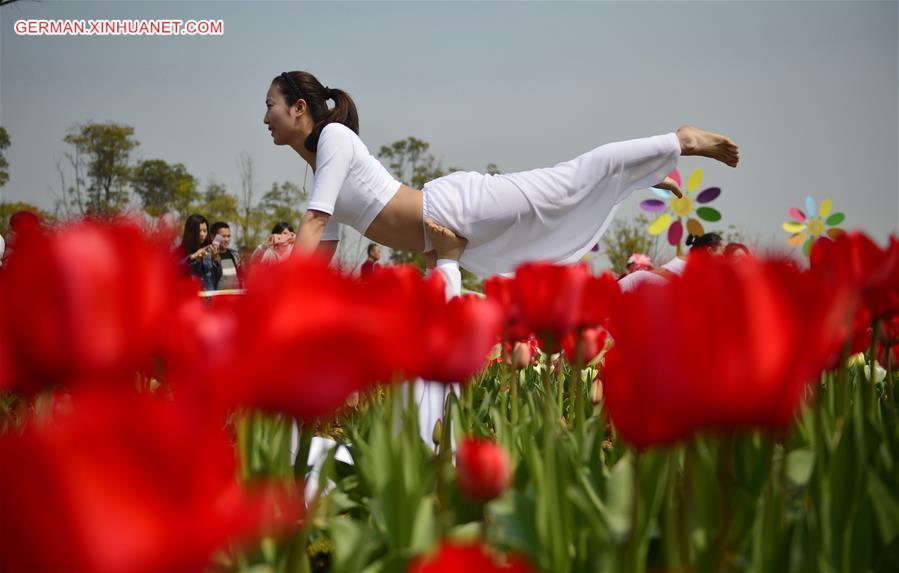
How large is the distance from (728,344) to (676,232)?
593 inches

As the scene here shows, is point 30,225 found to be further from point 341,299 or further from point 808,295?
point 808,295

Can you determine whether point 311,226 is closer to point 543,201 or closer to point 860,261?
point 543,201

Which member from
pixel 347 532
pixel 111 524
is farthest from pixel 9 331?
pixel 347 532

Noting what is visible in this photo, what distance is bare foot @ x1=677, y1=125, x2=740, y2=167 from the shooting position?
2.64m

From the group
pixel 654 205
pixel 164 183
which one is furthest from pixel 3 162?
pixel 654 205

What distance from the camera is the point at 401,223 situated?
2.88m

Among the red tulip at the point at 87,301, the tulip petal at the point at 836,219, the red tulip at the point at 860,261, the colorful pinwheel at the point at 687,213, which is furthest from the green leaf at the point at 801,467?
the tulip petal at the point at 836,219

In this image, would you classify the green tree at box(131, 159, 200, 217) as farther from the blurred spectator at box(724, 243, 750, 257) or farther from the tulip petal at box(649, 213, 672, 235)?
the blurred spectator at box(724, 243, 750, 257)

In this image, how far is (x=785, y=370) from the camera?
0.55m

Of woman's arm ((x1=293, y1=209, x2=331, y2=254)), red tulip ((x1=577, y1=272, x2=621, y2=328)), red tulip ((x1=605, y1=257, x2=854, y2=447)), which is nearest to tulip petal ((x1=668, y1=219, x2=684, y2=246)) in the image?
woman's arm ((x1=293, y1=209, x2=331, y2=254))

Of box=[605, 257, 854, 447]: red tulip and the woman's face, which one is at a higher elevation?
the woman's face

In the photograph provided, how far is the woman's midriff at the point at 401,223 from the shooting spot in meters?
2.85

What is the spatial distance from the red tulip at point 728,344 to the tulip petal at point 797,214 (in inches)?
691

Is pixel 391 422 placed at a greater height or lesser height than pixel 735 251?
lesser
